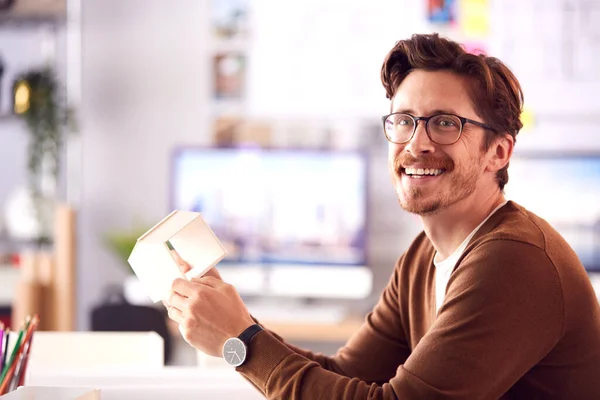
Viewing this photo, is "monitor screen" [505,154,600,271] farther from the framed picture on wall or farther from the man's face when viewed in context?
the man's face

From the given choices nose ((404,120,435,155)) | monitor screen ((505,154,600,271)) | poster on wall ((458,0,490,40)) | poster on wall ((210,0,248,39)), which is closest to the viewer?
nose ((404,120,435,155))

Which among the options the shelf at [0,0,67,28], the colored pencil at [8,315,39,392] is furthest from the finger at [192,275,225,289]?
the shelf at [0,0,67,28]

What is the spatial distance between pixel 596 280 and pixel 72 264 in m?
2.15

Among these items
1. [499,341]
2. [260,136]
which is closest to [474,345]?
[499,341]

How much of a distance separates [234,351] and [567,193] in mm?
2767

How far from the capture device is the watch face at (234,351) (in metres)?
1.35

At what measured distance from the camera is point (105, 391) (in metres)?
1.26

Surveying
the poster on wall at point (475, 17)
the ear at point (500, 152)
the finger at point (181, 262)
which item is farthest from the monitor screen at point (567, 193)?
the finger at point (181, 262)

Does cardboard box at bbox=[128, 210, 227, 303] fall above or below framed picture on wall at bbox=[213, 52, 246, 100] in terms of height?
below

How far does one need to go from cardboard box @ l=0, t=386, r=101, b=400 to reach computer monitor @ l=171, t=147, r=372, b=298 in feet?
8.78

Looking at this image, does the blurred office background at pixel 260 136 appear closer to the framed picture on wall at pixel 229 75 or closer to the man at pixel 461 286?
the framed picture on wall at pixel 229 75

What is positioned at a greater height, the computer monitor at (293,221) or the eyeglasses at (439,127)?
the eyeglasses at (439,127)

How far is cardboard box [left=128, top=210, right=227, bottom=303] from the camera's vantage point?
1380 mm

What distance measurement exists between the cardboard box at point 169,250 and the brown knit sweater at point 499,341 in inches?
6.6
